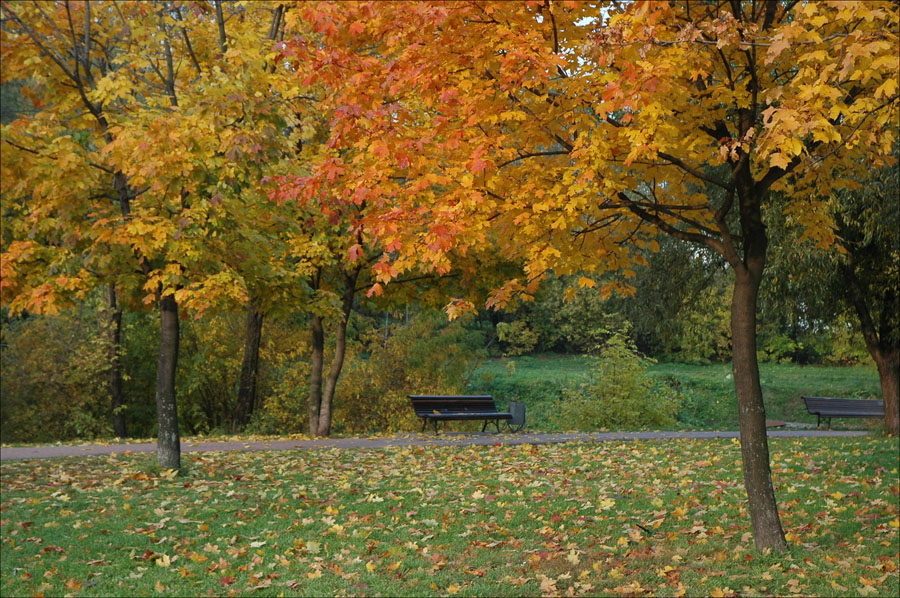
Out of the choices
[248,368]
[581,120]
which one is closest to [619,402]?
[248,368]

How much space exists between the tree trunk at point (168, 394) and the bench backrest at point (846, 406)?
50.5 ft

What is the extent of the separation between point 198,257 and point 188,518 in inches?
119

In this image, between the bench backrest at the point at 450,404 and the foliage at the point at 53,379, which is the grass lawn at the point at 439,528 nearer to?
the bench backrest at the point at 450,404

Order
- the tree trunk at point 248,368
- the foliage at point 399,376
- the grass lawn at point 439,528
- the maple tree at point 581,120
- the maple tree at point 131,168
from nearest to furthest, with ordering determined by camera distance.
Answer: the maple tree at point 581,120, the grass lawn at point 439,528, the maple tree at point 131,168, the tree trunk at point 248,368, the foliage at point 399,376

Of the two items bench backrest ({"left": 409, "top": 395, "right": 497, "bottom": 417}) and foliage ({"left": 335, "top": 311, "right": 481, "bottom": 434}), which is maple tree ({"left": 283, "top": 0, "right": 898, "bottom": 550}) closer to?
bench backrest ({"left": 409, "top": 395, "right": 497, "bottom": 417})

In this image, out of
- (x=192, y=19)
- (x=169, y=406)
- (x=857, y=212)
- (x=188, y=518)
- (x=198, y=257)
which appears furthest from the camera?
(x=857, y=212)

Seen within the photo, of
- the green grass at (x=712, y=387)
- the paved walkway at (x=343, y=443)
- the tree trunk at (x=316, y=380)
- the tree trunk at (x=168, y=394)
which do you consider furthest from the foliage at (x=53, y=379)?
the green grass at (x=712, y=387)

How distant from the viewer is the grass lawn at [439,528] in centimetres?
570

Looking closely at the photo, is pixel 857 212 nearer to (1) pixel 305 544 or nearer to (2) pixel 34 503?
(1) pixel 305 544

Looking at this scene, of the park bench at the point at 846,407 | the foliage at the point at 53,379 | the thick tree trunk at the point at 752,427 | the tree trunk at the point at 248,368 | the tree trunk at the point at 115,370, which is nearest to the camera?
the thick tree trunk at the point at 752,427

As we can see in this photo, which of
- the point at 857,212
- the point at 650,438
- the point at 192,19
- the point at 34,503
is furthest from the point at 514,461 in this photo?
the point at 192,19

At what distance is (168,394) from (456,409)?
810 centimetres

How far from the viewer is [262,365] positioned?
23.3m

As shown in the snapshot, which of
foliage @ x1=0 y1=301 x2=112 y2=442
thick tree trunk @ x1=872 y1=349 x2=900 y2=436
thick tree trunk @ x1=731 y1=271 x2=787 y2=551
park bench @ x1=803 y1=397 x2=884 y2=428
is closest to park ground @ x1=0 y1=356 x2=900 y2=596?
thick tree trunk @ x1=731 y1=271 x2=787 y2=551
